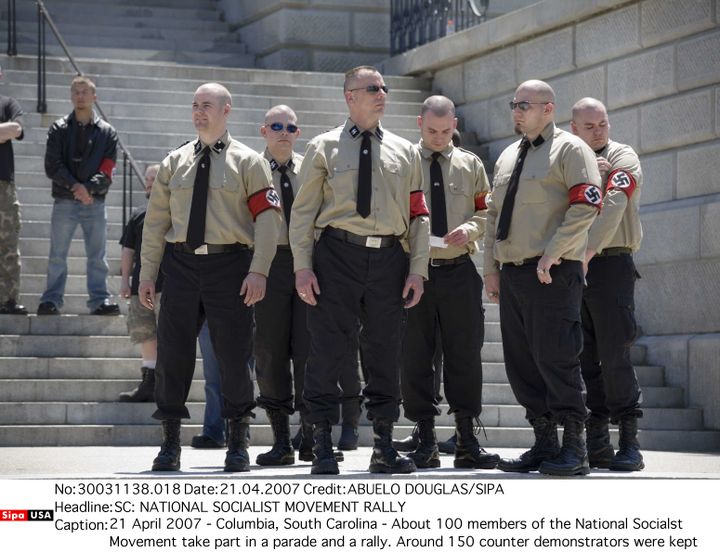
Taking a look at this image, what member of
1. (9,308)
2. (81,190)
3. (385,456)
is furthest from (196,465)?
(81,190)

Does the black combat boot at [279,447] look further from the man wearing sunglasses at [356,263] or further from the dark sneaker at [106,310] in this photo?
the dark sneaker at [106,310]

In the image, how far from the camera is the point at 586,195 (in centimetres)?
865

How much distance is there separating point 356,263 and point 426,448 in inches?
54.7

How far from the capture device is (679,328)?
Result: 13.5 m

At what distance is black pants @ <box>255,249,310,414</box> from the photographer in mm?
9883

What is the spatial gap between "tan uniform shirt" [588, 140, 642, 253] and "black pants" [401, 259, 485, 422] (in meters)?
0.83

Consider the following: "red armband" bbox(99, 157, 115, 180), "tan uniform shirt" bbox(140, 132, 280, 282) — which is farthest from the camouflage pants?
"tan uniform shirt" bbox(140, 132, 280, 282)

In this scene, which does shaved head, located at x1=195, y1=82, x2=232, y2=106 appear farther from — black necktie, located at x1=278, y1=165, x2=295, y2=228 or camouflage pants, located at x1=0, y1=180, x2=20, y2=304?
camouflage pants, located at x1=0, y1=180, x2=20, y2=304

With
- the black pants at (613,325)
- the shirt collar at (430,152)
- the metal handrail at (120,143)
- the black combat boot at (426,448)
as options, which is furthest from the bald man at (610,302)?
the metal handrail at (120,143)

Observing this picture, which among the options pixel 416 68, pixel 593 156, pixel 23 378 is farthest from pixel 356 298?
pixel 416 68

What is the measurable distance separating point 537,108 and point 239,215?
1.83 metres

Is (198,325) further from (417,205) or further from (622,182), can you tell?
(622,182)
